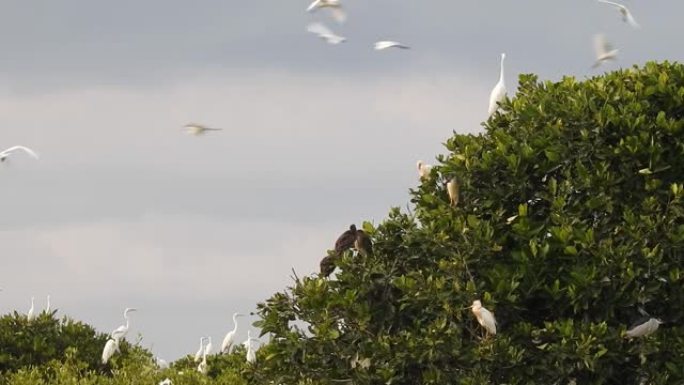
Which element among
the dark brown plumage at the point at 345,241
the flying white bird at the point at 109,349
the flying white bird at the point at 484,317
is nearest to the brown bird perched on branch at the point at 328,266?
the dark brown plumage at the point at 345,241

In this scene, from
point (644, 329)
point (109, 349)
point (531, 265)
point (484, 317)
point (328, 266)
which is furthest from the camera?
point (109, 349)

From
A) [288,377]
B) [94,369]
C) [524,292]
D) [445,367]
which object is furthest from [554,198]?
[94,369]

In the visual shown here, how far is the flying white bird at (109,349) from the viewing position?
25095mm

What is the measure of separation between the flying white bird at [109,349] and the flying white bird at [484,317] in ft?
38.8

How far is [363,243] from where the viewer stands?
16.3m

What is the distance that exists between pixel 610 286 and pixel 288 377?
3.91 metres

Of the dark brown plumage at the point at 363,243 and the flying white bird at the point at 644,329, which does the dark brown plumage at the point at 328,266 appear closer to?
the dark brown plumage at the point at 363,243

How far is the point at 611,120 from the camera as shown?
51.4 ft

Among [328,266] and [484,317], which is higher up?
[328,266]

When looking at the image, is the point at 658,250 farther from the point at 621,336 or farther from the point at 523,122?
the point at 523,122

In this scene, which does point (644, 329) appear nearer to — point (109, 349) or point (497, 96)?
point (497, 96)

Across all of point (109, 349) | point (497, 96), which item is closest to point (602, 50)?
point (497, 96)

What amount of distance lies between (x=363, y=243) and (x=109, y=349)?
1040 centimetres

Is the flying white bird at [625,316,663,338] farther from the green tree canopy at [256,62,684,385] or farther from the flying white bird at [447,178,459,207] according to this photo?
the flying white bird at [447,178,459,207]
